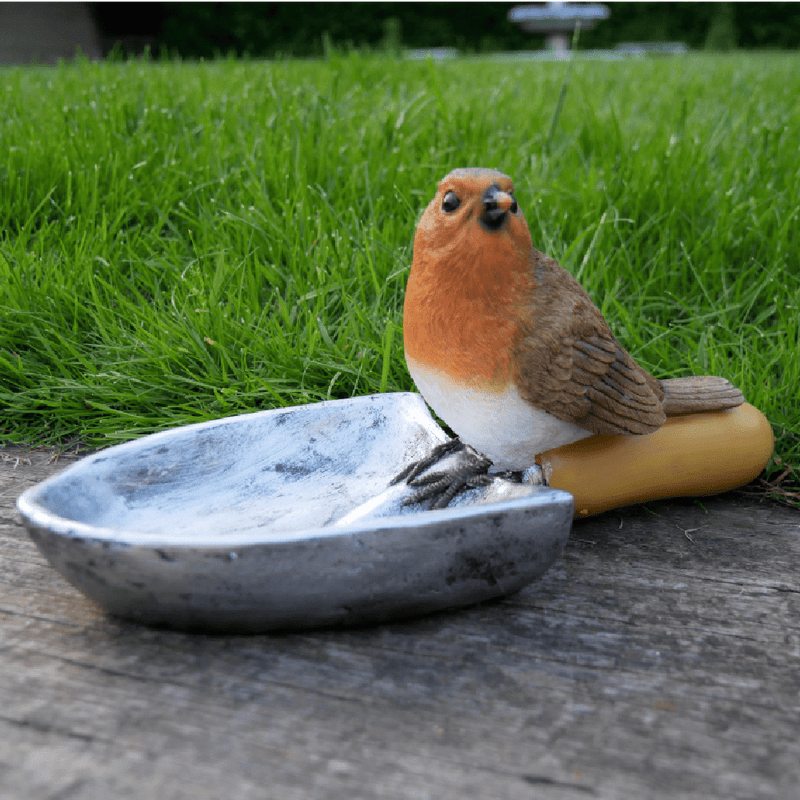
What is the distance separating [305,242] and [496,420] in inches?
51.9

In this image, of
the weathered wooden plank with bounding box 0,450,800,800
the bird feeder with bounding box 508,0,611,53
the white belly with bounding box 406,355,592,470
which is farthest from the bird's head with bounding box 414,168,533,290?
the bird feeder with bounding box 508,0,611,53

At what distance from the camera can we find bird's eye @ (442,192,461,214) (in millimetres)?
1296

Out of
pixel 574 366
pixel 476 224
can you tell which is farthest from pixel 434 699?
pixel 476 224

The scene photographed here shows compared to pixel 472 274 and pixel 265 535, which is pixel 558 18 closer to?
pixel 472 274

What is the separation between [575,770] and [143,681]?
1.93 feet

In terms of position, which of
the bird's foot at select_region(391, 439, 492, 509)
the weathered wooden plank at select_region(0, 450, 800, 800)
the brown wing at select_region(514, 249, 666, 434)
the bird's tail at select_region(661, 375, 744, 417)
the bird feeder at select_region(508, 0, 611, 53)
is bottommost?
the weathered wooden plank at select_region(0, 450, 800, 800)

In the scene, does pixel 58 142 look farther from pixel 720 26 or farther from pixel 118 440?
pixel 720 26

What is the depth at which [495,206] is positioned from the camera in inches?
49.6

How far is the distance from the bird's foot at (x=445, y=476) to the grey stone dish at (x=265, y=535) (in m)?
0.02

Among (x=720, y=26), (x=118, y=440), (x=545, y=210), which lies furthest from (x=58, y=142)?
(x=720, y=26)

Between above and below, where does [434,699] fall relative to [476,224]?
below

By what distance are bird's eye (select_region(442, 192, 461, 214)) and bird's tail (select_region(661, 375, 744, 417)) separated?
1.88 feet

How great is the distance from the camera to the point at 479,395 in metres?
1.36

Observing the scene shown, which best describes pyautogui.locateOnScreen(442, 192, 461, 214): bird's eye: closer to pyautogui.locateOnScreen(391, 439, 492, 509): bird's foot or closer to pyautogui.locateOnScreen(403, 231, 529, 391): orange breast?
pyautogui.locateOnScreen(403, 231, 529, 391): orange breast
